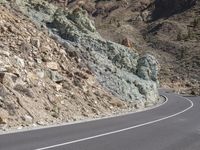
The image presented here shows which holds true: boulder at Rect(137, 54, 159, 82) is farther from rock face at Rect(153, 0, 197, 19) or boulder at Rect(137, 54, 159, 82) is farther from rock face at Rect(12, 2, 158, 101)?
rock face at Rect(153, 0, 197, 19)

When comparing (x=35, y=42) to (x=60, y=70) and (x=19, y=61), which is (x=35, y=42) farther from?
(x=19, y=61)

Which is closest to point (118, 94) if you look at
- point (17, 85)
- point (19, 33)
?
point (19, 33)

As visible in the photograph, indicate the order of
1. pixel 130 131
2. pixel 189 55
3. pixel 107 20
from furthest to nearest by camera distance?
pixel 107 20 → pixel 189 55 → pixel 130 131

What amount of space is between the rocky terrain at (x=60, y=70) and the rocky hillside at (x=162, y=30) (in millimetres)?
40795

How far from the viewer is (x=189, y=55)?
319 feet

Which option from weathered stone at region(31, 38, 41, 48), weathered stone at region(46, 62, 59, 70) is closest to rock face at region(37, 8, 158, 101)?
weathered stone at region(31, 38, 41, 48)

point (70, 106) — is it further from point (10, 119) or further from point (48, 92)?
point (10, 119)

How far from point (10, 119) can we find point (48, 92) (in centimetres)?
530

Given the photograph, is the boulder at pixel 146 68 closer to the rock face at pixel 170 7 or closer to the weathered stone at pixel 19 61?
the weathered stone at pixel 19 61

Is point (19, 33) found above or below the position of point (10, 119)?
above

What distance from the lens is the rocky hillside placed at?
9188 centimetres

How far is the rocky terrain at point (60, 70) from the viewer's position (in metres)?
22.4

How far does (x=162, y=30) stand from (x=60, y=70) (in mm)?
87996

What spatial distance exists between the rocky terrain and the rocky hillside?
134 feet
